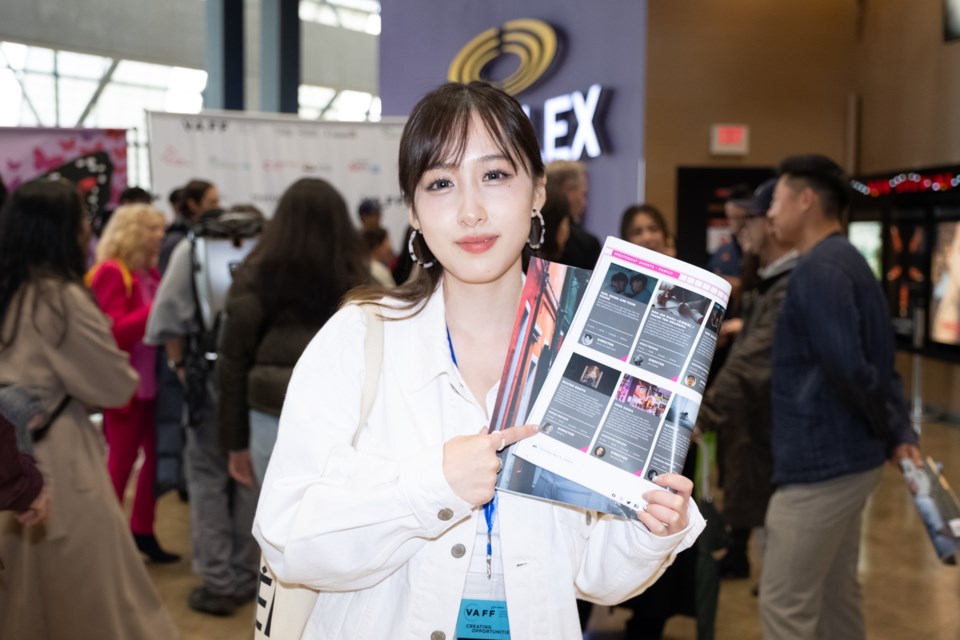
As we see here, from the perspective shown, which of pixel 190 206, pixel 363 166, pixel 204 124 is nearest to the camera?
pixel 190 206

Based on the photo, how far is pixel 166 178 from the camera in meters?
6.50

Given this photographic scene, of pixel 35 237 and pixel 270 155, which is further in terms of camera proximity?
pixel 270 155

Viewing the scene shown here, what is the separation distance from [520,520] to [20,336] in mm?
1954

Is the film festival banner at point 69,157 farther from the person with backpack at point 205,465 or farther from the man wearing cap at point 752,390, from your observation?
the man wearing cap at point 752,390

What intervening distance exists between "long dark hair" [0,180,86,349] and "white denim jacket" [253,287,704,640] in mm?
1720

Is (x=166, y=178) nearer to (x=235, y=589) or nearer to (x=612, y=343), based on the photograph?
(x=235, y=589)

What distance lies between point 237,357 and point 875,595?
3037mm

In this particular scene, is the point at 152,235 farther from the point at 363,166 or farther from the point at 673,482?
the point at 673,482

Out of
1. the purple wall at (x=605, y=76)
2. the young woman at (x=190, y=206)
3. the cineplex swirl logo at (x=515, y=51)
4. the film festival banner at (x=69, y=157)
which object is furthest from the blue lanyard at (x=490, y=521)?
the cineplex swirl logo at (x=515, y=51)

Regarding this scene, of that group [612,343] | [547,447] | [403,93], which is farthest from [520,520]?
[403,93]

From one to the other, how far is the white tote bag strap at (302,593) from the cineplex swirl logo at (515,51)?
6980mm

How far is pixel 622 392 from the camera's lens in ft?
3.98

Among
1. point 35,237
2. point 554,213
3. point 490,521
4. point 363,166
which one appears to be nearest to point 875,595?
point 554,213

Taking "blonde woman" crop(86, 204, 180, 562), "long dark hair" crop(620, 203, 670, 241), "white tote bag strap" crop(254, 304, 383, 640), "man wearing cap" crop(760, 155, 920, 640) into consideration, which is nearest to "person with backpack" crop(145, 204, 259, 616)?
"blonde woman" crop(86, 204, 180, 562)
